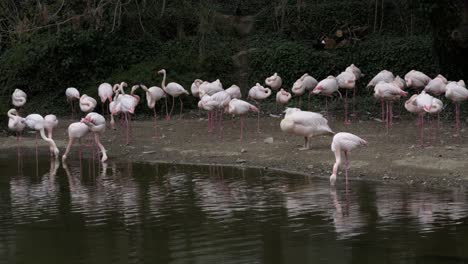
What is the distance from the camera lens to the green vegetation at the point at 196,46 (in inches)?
806

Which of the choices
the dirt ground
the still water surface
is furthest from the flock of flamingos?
the still water surface

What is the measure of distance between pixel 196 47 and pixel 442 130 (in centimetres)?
881

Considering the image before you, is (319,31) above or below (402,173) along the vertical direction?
above

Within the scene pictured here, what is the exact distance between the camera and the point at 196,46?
21.6 m

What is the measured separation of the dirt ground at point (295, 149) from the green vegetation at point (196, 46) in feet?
10.2

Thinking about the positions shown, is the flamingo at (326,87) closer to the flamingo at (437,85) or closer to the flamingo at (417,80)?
the flamingo at (417,80)

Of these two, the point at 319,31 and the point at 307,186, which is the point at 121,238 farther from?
the point at 319,31

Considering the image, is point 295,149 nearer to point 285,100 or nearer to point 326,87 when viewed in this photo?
point 326,87

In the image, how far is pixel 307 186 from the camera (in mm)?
10555

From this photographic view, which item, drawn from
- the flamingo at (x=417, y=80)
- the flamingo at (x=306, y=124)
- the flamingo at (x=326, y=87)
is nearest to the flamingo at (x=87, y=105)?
the flamingo at (x=326, y=87)

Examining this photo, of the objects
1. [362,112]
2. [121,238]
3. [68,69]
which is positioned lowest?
[121,238]

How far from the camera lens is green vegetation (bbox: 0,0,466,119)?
67.2ft

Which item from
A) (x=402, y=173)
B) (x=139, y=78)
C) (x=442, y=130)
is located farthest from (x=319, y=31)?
(x=402, y=173)

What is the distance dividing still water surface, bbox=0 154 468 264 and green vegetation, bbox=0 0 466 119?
940cm
